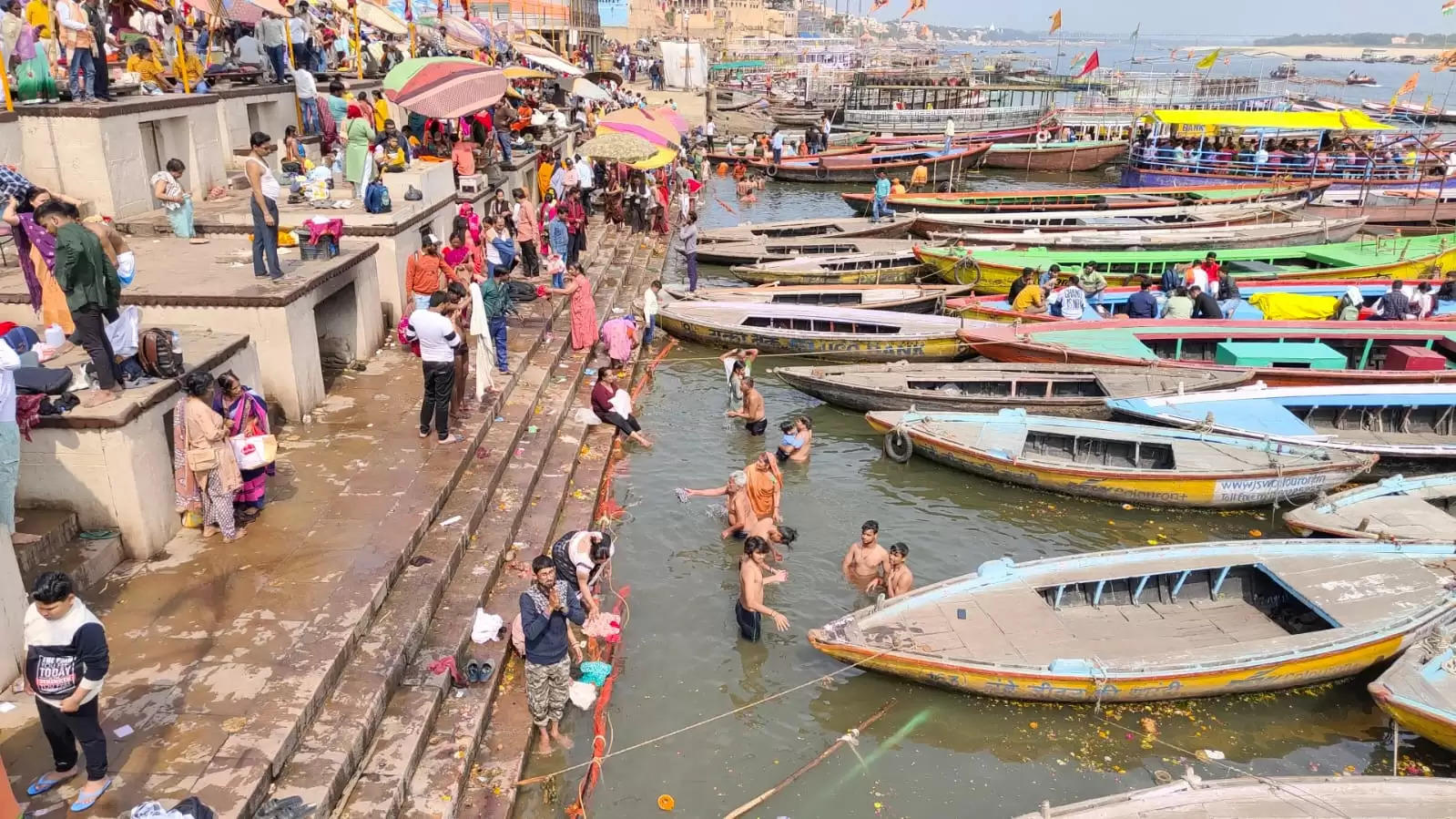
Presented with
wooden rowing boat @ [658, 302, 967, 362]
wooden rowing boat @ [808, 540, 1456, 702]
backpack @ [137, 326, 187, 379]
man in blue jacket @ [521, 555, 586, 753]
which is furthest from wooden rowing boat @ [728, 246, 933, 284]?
man in blue jacket @ [521, 555, 586, 753]

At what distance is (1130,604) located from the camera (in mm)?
9281

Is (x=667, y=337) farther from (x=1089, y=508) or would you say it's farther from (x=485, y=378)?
(x=1089, y=508)

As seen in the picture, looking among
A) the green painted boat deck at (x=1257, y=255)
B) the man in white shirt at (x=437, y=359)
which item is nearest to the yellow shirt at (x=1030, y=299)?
the green painted boat deck at (x=1257, y=255)

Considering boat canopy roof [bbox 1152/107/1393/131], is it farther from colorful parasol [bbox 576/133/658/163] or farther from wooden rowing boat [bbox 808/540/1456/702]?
wooden rowing boat [bbox 808/540/1456/702]

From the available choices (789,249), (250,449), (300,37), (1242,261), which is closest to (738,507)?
(250,449)

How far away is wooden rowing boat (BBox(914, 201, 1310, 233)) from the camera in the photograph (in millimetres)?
25234

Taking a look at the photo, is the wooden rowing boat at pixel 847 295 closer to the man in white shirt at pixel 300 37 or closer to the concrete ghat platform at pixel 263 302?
the concrete ghat platform at pixel 263 302

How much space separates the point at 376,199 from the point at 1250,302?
52.7 ft

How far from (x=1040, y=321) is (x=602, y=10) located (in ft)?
252

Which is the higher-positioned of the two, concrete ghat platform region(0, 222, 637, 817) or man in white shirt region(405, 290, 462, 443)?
man in white shirt region(405, 290, 462, 443)

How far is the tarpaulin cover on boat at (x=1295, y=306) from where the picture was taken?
17.5 meters

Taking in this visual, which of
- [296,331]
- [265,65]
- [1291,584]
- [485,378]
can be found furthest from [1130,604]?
[265,65]

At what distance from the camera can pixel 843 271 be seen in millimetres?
21562

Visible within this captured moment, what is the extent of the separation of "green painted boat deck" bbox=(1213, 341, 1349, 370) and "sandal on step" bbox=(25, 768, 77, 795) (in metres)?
15.5
